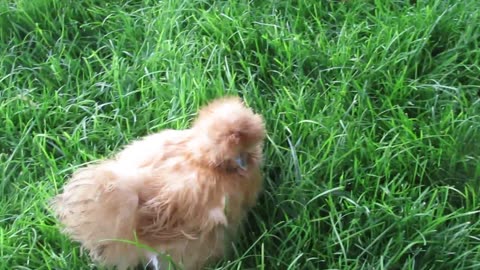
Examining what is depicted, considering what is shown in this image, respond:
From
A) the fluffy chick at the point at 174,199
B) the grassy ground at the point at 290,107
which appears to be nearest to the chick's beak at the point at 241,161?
the fluffy chick at the point at 174,199

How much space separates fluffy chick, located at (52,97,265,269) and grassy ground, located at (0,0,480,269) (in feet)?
0.39

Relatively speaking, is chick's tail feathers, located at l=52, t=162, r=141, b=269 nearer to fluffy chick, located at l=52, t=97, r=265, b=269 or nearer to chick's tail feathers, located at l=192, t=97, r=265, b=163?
fluffy chick, located at l=52, t=97, r=265, b=269

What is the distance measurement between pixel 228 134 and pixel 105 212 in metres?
0.35

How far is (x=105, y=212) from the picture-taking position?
1756mm

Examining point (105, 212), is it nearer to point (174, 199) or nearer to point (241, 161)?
point (174, 199)

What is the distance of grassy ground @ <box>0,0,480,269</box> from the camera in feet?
6.29

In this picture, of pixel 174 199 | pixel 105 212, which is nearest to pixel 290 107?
pixel 174 199

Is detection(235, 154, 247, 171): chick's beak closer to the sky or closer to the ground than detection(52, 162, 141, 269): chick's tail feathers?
closer to the sky

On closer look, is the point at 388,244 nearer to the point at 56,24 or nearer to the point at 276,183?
the point at 276,183

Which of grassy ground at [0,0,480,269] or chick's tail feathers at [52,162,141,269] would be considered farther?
grassy ground at [0,0,480,269]

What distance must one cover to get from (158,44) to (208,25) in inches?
7.1

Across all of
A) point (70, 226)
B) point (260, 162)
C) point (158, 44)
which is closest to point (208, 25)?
point (158, 44)

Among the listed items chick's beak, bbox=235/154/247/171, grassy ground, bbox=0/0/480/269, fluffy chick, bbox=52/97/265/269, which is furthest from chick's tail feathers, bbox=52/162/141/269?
chick's beak, bbox=235/154/247/171

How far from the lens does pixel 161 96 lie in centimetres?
231
